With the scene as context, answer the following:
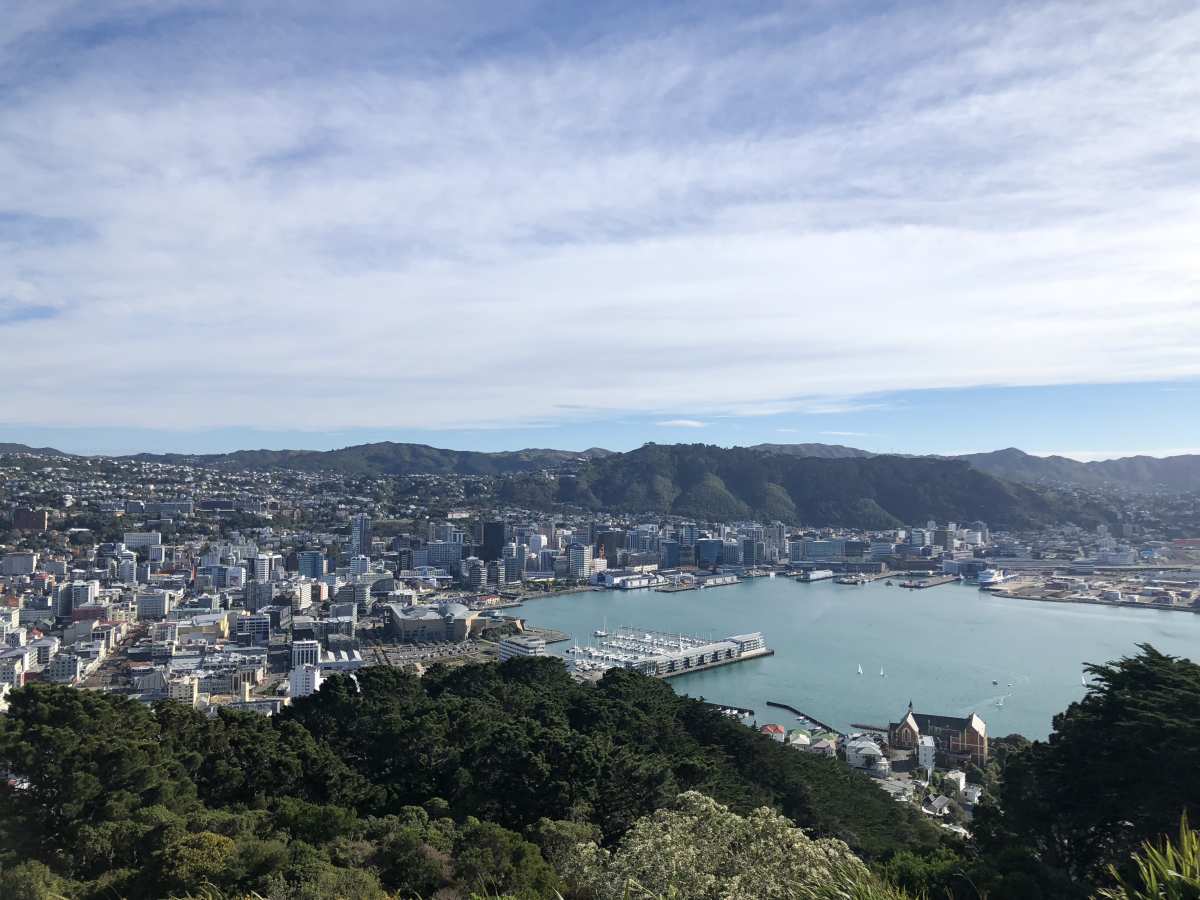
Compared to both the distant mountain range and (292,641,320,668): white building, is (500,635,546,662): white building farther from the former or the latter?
the distant mountain range

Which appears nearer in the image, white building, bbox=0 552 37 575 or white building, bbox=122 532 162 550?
white building, bbox=0 552 37 575

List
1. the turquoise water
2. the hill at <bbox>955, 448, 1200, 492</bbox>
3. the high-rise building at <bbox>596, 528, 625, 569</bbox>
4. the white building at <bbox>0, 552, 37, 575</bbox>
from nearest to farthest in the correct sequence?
1. the turquoise water
2. the white building at <bbox>0, 552, 37, 575</bbox>
3. the high-rise building at <bbox>596, 528, 625, 569</bbox>
4. the hill at <bbox>955, 448, 1200, 492</bbox>

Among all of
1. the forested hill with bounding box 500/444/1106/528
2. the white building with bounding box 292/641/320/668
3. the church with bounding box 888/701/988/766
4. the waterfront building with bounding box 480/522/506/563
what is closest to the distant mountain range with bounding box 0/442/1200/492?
the forested hill with bounding box 500/444/1106/528

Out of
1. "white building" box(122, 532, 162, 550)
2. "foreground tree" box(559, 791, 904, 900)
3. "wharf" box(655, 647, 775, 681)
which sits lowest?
"wharf" box(655, 647, 775, 681)

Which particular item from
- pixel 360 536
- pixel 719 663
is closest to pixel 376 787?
pixel 719 663

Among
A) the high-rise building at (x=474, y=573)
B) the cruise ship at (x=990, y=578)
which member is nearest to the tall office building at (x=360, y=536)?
the high-rise building at (x=474, y=573)

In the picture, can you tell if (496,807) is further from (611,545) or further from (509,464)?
(509,464)

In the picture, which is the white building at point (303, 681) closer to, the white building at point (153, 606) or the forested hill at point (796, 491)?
the white building at point (153, 606)
